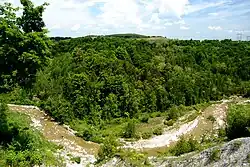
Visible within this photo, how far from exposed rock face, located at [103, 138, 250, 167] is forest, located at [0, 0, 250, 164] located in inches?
334

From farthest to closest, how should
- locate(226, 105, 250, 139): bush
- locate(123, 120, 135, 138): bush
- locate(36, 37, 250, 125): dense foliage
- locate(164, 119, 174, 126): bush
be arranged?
locate(36, 37, 250, 125): dense foliage → locate(164, 119, 174, 126): bush → locate(123, 120, 135, 138): bush → locate(226, 105, 250, 139): bush

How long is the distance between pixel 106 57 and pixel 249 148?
37461mm

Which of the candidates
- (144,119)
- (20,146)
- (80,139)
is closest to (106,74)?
(144,119)

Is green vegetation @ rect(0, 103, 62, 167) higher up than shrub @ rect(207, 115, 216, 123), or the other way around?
green vegetation @ rect(0, 103, 62, 167)

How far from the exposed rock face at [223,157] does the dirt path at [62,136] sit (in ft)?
31.2

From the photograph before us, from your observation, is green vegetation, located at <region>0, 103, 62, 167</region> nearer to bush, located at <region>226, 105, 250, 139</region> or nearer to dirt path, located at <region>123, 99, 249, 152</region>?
dirt path, located at <region>123, 99, 249, 152</region>

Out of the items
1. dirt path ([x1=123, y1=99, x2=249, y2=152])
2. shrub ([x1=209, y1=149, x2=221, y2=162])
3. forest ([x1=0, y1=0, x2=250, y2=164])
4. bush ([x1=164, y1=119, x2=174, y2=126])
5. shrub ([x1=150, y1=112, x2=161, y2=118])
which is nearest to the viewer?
shrub ([x1=209, y1=149, x2=221, y2=162])

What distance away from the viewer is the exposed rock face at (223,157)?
1503cm

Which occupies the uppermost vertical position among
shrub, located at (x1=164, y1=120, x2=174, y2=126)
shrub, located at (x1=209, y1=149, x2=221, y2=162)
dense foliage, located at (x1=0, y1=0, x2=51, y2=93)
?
dense foliage, located at (x1=0, y1=0, x2=51, y2=93)

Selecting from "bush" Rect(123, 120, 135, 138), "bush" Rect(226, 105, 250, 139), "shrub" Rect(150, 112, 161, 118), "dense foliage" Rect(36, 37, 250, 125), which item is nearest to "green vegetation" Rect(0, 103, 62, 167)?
"dense foliage" Rect(36, 37, 250, 125)

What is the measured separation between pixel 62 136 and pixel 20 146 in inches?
335

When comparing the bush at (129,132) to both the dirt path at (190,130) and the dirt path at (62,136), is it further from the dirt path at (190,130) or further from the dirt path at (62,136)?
the dirt path at (62,136)

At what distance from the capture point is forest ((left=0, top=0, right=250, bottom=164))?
18.0 meters

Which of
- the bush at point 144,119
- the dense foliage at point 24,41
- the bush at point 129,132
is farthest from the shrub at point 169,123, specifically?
the dense foliage at point 24,41
